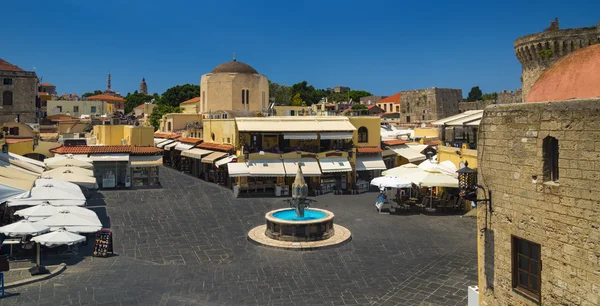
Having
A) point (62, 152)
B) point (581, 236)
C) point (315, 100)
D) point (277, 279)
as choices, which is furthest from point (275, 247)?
point (315, 100)

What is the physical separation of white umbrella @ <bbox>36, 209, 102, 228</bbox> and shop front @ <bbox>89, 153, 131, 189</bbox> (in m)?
11.8

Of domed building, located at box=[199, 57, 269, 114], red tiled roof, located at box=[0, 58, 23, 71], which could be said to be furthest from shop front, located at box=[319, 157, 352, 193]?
red tiled roof, located at box=[0, 58, 23, 71]

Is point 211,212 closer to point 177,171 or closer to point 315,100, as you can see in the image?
point 177,171

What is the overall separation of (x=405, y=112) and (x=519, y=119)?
63455 mm

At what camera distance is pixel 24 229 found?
12.2 meters

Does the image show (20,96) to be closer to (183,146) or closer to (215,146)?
(183,146)

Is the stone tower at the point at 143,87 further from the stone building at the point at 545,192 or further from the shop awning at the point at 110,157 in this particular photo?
the stone building at the point at 545,192

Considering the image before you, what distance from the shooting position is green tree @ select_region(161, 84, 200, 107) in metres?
77.0

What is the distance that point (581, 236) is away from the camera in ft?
21.7

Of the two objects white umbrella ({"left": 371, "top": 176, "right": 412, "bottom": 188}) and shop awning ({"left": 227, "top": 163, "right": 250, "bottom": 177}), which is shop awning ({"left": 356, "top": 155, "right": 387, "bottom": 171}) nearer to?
white umbrella ({"left": 371, "top": 176, "right": 412, "bottom": 188})

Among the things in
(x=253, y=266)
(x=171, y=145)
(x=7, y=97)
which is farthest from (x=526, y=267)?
(x=7, y=97)

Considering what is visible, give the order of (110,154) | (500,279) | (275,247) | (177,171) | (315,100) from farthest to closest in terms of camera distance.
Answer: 1. (315,100)
2. (177,171)
3. (110,154)
4. (275,247)
5. (500,279)

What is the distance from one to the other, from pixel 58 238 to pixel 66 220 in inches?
45.4

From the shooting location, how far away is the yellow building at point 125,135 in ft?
97.6
